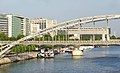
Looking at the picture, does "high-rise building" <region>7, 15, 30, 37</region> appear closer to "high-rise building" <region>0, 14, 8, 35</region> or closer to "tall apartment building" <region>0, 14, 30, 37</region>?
"tall apartment building" <region>0, 14, 30, 37</region>

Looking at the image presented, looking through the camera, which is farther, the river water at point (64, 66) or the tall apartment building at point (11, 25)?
the tall apartment building at point (11, 25)

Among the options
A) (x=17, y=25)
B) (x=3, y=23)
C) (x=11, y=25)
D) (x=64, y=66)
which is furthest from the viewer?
(x=17, y=25)

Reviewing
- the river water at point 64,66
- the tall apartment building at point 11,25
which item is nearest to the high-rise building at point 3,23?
the tall apartment building at point 11,25

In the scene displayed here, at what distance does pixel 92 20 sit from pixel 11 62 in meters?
15.1

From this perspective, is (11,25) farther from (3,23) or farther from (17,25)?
(17,25)

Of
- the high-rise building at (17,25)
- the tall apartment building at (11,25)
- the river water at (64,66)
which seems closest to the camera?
the river water at (64,66)

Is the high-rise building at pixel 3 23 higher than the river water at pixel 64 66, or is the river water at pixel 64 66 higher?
the high-rise building at pixel 3 23

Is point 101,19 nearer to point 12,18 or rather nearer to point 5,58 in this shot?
point 5,58

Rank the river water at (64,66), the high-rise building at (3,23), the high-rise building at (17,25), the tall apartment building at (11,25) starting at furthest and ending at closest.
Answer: the high-rise building at (3,23)
the high-rise building at (17,25)
the tall apartment building at (11,25)
the river water at (64,66)

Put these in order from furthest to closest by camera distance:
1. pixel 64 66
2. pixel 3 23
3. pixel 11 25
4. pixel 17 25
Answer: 1. pixel 17 25
2. pixel 3 23
3. pixel 11 25
4. pixel 64 66

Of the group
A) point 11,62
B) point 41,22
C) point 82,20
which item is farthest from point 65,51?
point 41,22

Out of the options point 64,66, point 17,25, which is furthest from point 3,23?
point 64,66

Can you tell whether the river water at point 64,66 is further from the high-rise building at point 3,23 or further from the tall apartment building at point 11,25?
the high-rise building at point 3,23

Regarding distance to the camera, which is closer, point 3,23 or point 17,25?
point 3,23
